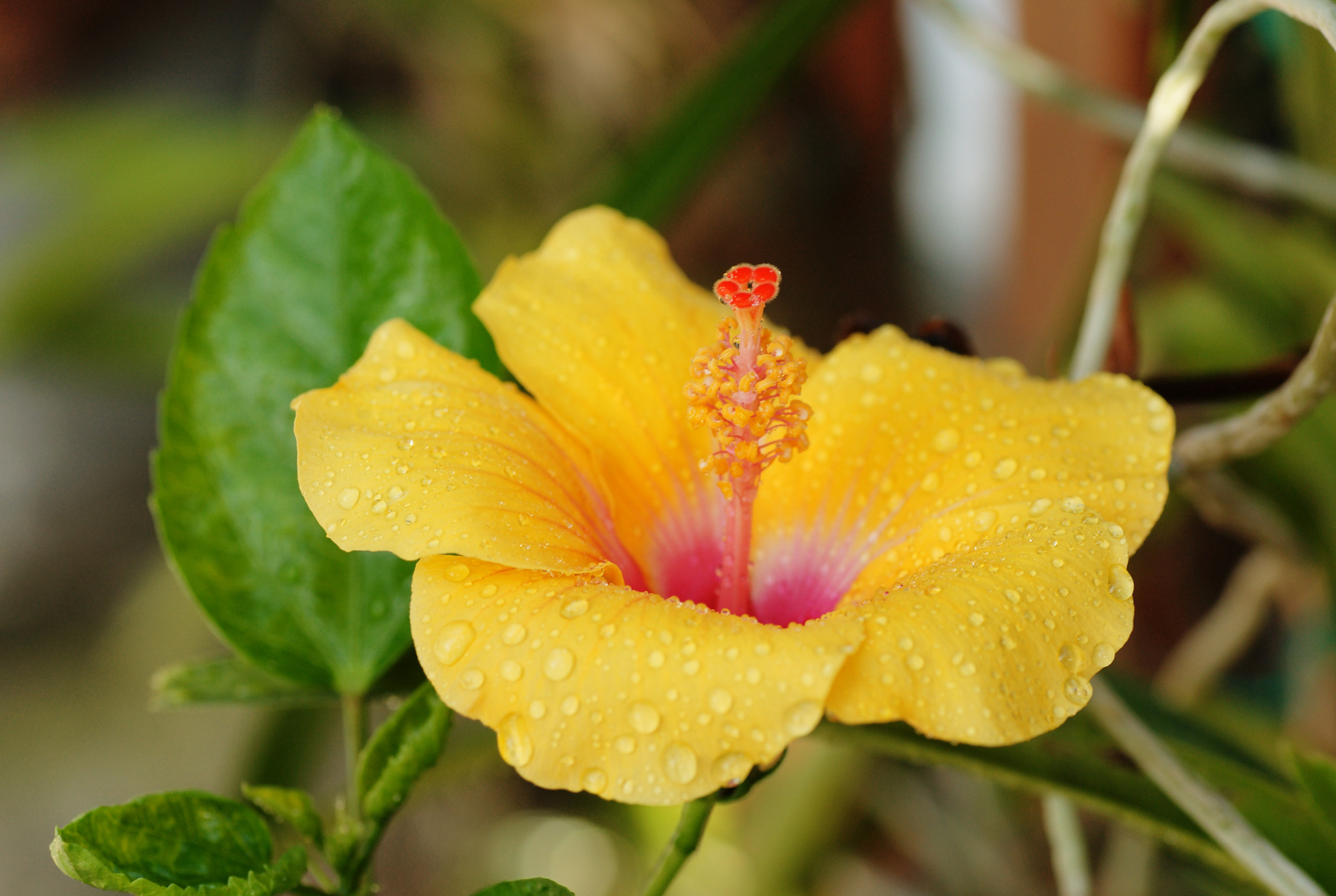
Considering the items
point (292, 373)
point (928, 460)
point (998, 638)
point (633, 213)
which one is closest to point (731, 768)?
point (998, 638)

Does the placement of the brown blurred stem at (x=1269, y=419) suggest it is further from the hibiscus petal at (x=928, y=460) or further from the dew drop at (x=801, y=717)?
the dew drop at (x=801, y=717)

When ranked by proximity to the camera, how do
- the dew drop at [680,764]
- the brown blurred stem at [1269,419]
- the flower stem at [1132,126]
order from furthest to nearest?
the flower stem at [1132,126] < the brown blurred stem at [1269,419] < the dew drop at [680,764]

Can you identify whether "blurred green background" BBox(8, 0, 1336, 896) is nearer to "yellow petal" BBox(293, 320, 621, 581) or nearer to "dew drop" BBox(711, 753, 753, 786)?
"yellow petal" BBox(293, 320, 621, 581)

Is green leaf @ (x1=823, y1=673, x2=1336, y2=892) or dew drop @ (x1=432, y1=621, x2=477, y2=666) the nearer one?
dew drop @ (x1=432, y1=621, x2=477, y2=666)

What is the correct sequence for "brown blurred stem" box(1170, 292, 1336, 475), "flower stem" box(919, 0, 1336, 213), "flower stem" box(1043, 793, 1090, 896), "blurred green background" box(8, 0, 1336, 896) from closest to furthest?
"brown blurred stem" box(1170, 292, 1336, 475) → "flower stem" box(1043, 793, 1090, 896) → "flower stem" box(919, 0, 1336, 213) → "blurred green background" box(8, 0, 1336, 896)

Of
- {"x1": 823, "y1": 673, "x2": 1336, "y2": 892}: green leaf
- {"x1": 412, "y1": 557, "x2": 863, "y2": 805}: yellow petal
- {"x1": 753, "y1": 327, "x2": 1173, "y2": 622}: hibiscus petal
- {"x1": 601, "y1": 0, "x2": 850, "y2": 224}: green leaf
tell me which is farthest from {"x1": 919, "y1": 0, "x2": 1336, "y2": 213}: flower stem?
{"x1": 412, "y1": 557, "x2": 863, "y2": 805}: yellow petal

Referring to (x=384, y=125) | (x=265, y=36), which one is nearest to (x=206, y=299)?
(x=384, y=125)

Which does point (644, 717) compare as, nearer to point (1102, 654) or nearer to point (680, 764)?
point (680, 764)

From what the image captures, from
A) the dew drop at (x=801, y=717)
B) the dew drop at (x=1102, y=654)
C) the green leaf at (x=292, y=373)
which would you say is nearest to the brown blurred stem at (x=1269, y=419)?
the dew drop at (x=1102, y=654)
